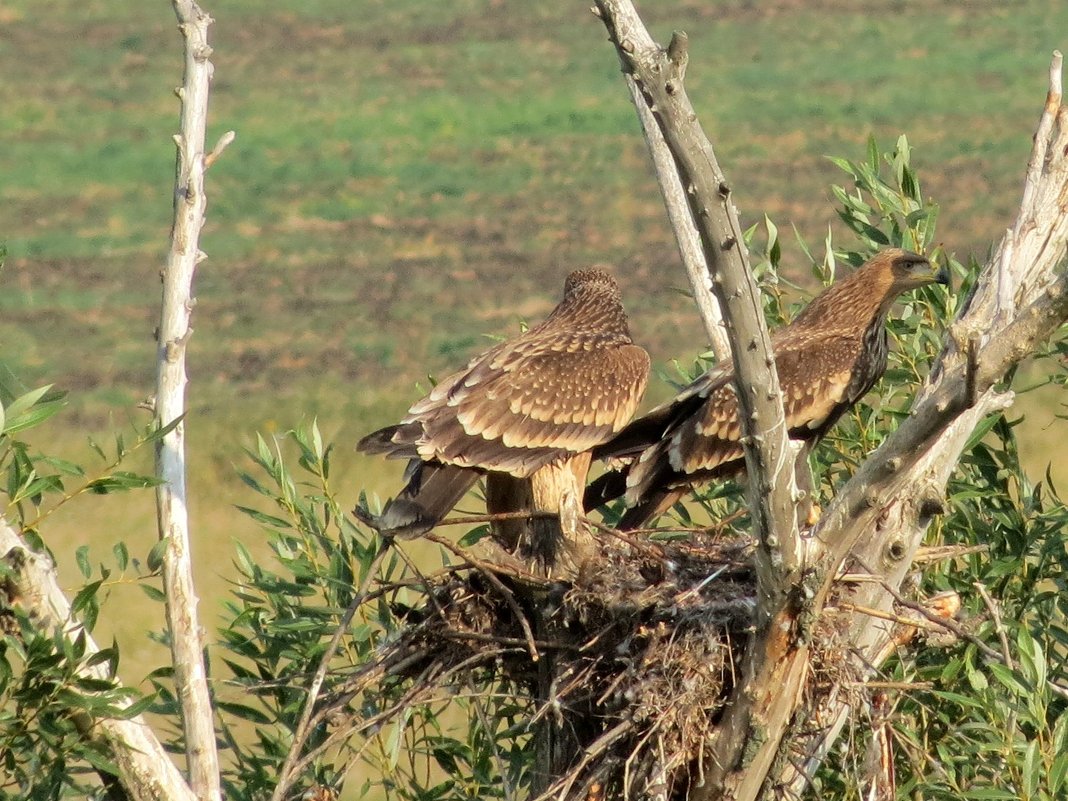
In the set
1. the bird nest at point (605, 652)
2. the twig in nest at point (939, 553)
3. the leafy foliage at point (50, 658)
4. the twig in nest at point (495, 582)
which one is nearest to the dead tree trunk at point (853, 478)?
the bird nest at point (605, 652)

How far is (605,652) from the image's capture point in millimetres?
4801

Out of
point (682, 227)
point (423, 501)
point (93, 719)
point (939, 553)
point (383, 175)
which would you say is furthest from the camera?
point (383, 175)

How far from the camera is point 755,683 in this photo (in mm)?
4121

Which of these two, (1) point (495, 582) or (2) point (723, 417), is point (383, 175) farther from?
(1) point (495, 582)

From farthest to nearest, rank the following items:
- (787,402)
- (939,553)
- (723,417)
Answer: (723,417), (787,402), (939,553)

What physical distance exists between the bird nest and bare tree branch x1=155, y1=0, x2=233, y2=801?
0.68 m

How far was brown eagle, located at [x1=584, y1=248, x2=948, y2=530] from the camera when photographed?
20.2 ft

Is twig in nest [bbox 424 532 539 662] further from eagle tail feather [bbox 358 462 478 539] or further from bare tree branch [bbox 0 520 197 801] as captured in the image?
bare tree branch [bbox 0 520 197 801]

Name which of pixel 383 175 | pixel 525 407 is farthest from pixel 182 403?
pixel 383 175

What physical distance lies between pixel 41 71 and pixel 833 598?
29839 mm

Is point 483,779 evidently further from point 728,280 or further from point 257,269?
point 257,269

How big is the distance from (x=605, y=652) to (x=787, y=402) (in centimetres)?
154

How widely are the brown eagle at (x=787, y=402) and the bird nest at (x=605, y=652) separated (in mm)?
826

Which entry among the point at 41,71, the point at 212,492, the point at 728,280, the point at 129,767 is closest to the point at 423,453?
the point at 129,767
